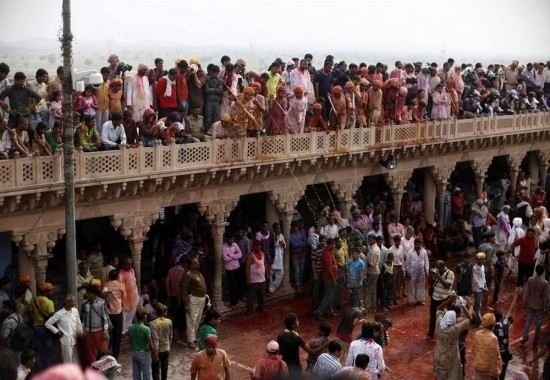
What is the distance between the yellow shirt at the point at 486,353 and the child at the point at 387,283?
5.81m

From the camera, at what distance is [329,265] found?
16953 mm

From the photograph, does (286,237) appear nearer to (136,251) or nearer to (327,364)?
(136,251)

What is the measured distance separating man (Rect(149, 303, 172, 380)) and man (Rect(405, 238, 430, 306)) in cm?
681

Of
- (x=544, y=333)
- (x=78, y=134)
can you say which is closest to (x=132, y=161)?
(x=78, y=134)

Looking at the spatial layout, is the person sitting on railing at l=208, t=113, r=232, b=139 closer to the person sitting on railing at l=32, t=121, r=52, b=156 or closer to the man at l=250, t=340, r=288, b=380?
the person sitting on railing at l=32, t=121, r=52, b=156

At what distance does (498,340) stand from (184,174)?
6.83 metres

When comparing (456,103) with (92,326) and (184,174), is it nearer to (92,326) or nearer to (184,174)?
(184,174)

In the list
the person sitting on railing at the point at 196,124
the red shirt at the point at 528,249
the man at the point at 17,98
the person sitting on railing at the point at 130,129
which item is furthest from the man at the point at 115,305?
the red shirt at the point at 528,249

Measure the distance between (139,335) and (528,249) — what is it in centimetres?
939

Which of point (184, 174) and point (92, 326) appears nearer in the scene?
point (92, 326)

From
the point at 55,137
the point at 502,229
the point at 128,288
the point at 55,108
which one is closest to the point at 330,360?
the point at 128,288

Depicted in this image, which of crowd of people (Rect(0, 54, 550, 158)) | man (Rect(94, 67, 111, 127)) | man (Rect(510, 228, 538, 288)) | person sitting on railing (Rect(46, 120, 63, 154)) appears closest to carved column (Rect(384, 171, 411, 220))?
crowd of people (Rect(0, 54, 550, 158))

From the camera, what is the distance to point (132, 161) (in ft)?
51.1

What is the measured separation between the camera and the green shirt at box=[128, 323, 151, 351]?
11.8m
